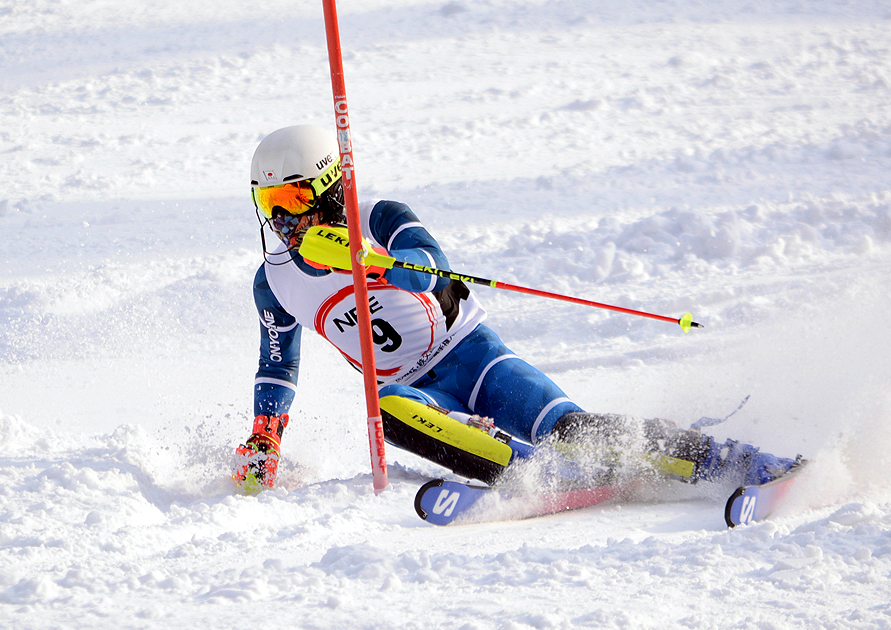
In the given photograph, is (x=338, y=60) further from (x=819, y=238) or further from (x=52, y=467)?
(x=819, y=238)

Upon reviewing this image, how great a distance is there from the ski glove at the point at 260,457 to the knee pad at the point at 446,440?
60 cm

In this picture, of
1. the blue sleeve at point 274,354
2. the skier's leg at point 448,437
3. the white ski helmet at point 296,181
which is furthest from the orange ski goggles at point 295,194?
the skier's leg at point 448,437

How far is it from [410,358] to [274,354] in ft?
1.90

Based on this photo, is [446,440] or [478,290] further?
[478,290]

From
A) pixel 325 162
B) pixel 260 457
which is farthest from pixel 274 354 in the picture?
pixel 325 162

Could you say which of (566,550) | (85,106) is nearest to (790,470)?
(566,550)

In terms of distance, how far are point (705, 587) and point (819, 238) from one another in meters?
5.53

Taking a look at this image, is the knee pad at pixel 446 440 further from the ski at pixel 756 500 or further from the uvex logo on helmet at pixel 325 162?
the uvex logo on helmet at pixel 325 162

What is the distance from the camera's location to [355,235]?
2791mm

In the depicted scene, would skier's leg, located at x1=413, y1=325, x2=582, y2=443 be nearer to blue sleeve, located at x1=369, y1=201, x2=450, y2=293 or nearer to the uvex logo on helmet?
blue sleeve, located at x1=369, y1=201, x2=450, y2=293

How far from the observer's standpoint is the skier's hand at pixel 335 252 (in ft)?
9.18

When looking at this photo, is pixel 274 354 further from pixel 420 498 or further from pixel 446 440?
pixel 420 498

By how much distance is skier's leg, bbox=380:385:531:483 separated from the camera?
2883 mm

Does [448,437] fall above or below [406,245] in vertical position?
below
